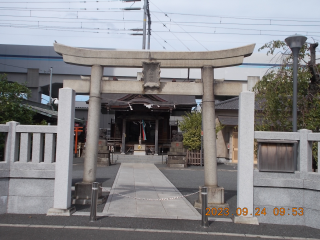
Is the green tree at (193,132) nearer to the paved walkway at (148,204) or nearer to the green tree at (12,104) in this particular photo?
the paved walkway at (148,204)

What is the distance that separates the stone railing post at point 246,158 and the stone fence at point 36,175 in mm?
4219

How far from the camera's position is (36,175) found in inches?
294

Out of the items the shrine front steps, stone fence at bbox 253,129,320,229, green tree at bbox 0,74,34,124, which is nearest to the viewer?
stone fence at bbox 253,129,320,229

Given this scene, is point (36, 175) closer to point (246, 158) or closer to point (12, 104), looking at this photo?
point (12, 104)

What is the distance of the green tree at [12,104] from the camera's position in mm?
10539

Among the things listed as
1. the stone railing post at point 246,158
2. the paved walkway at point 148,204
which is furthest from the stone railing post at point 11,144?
the stone railing post at point 246,158

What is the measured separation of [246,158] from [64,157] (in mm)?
4479

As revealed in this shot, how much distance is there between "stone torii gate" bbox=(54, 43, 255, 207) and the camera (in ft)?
27.8

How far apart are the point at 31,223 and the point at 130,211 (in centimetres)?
242

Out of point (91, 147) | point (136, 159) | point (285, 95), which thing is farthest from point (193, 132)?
point (91, 147)

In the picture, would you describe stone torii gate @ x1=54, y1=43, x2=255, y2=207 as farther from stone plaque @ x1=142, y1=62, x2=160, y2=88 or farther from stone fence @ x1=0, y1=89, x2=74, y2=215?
stone fence @ x1=0, y1=89, x2=74, y2=215

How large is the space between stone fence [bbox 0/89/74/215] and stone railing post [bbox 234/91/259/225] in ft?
13.8

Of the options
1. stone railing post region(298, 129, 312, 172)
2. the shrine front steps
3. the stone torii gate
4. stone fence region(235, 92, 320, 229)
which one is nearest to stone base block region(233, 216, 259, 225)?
stone fence region(235, 92, 320, 229)

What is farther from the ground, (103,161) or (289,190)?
(289,190)
